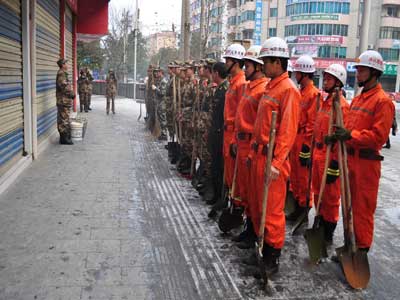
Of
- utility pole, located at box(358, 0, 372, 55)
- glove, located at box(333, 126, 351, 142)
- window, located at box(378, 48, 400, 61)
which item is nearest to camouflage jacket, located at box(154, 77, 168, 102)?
utility pole, located at box(358, 0, 372, 55)

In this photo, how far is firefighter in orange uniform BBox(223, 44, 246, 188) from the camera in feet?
18.0

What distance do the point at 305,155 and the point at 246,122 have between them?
1416 mm

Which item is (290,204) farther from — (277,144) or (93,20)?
(93,20)

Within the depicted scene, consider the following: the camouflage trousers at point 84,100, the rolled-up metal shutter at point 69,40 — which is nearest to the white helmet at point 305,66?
the rolled-up metal shutter at point 69,40

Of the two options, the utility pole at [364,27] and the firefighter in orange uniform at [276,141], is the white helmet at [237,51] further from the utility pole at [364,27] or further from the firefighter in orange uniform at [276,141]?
the utility pole at [364,27]

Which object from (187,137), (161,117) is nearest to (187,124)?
(187,137)

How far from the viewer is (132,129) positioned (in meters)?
14.5

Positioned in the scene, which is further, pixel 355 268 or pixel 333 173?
pixel 333 173

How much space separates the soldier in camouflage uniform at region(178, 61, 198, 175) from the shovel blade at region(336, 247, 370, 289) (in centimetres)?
418

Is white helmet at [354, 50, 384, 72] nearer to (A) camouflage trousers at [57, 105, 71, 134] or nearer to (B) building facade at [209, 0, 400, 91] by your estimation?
(A) camouflage trousers at [57, 105, 71, 134]

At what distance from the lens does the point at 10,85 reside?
704 cm

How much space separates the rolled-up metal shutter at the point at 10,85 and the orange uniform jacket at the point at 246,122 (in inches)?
145

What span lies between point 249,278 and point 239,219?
3.35 feet

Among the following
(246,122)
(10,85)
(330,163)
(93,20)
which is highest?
(93,20)
